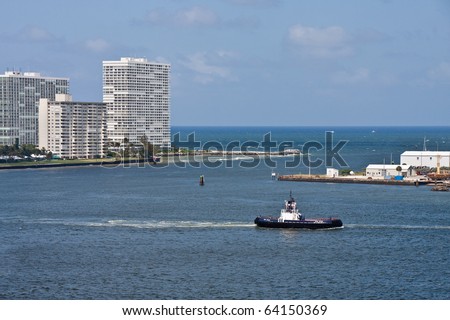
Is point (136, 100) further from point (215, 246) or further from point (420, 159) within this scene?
point (215, 246)

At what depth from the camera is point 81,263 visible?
17.2 meters

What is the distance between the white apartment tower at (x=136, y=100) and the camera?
235ft

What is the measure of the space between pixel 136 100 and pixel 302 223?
5207 cm

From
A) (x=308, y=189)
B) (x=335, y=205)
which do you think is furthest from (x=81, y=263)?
(x=308, y=189)

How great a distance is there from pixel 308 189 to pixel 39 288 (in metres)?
20.5

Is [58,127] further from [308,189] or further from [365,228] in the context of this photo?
[365,228]

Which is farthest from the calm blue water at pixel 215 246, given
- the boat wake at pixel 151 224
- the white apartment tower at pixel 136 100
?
the white apartment tower at pixel 136 100

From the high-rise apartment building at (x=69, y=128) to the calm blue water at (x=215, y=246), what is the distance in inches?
990

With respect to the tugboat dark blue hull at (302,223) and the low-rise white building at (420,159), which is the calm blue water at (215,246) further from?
the low-rise white building at (420,159)

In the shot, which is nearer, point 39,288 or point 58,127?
point 39,288

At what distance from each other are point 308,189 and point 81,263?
18.4 meters

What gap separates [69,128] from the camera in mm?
58031
